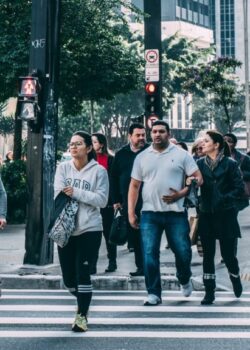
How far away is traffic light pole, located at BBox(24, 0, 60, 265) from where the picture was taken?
526 inches

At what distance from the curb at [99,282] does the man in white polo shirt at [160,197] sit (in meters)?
1.72

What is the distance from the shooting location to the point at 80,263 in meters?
8.62

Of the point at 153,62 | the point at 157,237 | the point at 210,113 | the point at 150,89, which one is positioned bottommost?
the point at 157,237

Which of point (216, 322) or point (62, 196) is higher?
point (62, 196)

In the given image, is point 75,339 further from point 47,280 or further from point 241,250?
point 241,250

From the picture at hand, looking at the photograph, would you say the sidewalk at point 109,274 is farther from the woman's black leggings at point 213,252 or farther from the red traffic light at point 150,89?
the red traffic light at point 150,89

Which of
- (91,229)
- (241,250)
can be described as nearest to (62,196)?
(91,229)

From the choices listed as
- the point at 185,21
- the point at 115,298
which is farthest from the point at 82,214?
the point at 185,21

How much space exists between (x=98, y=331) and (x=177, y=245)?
1855 mm

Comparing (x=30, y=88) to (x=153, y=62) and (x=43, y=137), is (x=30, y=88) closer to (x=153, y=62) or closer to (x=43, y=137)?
(x=43, y=137)

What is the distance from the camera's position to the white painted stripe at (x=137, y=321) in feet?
29.6

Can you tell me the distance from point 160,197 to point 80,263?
5.46ft

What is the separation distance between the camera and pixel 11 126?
6238 cm

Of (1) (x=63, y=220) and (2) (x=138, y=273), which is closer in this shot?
(1) (x=63, y=220)
